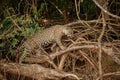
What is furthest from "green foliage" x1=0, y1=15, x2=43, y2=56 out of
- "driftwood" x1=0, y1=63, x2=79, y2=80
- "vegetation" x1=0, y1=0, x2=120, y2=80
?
"driftwood" x1=0, y1=63, x2=79, y2=80

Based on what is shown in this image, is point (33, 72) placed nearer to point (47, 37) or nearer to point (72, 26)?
point (47, 37)

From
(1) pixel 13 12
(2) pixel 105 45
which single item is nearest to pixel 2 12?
(1) pixel 13 12

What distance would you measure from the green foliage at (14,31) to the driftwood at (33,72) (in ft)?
0.70

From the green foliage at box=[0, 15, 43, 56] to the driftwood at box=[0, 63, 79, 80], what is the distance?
21 centimetres

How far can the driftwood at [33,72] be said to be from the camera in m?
3.51

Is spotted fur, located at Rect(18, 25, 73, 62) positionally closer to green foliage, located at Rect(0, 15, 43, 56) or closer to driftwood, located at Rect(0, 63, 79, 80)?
green foliage, located at Rect(0, 15, 43, 56)

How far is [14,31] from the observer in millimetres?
3822

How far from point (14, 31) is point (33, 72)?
0.54 m

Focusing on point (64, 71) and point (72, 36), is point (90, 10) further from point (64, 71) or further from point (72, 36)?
point (64, 71)

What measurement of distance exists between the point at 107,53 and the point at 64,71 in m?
0.51

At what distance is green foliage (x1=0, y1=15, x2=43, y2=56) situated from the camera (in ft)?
12.5

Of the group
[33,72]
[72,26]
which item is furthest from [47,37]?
[33,72]

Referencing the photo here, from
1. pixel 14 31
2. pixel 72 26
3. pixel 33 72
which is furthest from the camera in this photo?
pixel 72 26

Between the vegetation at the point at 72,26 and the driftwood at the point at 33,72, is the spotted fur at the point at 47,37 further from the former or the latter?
the driftwood at the point at 33,72
